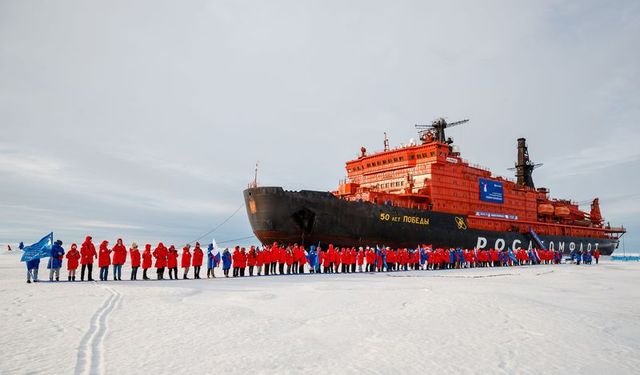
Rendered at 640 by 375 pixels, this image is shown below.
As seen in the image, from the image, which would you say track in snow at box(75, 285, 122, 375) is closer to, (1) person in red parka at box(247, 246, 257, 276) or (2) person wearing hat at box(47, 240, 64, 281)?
(2) person wearing hat at box(47, 240, 64, 281)

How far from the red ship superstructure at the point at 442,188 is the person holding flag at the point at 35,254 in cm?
1655

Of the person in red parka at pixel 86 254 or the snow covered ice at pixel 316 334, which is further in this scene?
the person in red parka at pixel 86 254

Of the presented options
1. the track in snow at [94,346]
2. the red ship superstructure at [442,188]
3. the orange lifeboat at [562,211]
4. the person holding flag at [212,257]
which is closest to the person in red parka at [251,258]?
the person holding flag at [212,257]

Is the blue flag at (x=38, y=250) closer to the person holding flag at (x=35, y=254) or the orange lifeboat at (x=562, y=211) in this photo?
the person holding flag at (x=35, y=254)

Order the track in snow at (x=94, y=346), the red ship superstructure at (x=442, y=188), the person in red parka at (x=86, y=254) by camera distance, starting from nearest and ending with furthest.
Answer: the track in snow at (x=94, y=346) < the person in red parka at (x=86, y=254) < the red ship superstructure at (x=442, y=188)

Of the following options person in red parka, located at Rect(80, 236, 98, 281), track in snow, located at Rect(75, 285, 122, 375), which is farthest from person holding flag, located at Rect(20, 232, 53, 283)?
track in snow, located at Rect(75, 285, 122, 375)

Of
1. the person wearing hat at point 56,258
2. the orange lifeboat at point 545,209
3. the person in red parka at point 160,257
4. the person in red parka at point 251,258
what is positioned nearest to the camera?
the person wearing hat at point 56,258

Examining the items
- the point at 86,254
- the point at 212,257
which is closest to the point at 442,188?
the point at 212,257

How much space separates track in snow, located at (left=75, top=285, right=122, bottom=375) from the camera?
349 cm

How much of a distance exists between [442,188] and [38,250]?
23.1 m

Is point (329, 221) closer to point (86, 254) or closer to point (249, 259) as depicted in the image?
point (249, 259)

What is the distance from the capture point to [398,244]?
23.6 metres

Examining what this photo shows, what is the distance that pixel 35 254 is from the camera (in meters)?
11.2

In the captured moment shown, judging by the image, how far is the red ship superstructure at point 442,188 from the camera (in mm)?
26281
